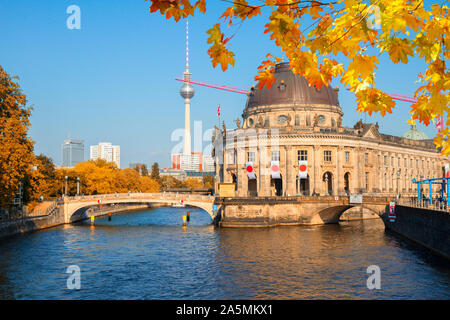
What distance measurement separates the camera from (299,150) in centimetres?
9538

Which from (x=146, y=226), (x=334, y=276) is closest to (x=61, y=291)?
(x=334, y=276)

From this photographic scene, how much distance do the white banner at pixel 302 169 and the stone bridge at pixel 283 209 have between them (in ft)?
34.1

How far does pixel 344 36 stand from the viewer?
7.45 metres

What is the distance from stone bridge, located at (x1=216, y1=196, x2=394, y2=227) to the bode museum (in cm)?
880

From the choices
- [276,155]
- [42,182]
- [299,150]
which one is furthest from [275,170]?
[42,182]

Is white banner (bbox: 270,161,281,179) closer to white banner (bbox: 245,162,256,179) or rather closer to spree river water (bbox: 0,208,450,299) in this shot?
white banner (bbox: 245,162,256,179)

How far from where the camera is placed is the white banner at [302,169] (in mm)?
91188

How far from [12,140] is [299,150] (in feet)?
183

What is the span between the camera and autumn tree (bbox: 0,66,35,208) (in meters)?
55.8

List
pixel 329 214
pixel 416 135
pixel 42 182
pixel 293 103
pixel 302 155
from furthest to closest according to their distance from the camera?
pixel 416 135 → pixel 293 103 → pixel 302 155 → pixel 329 214 → pixel 42 182

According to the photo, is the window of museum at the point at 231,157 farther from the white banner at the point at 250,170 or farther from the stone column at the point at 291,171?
the stone column at the point at 291,171

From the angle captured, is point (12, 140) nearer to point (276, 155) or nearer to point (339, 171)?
point (276, 155)

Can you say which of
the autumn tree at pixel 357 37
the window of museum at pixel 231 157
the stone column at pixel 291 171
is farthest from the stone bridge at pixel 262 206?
the autumn tree at pixel 357 37
